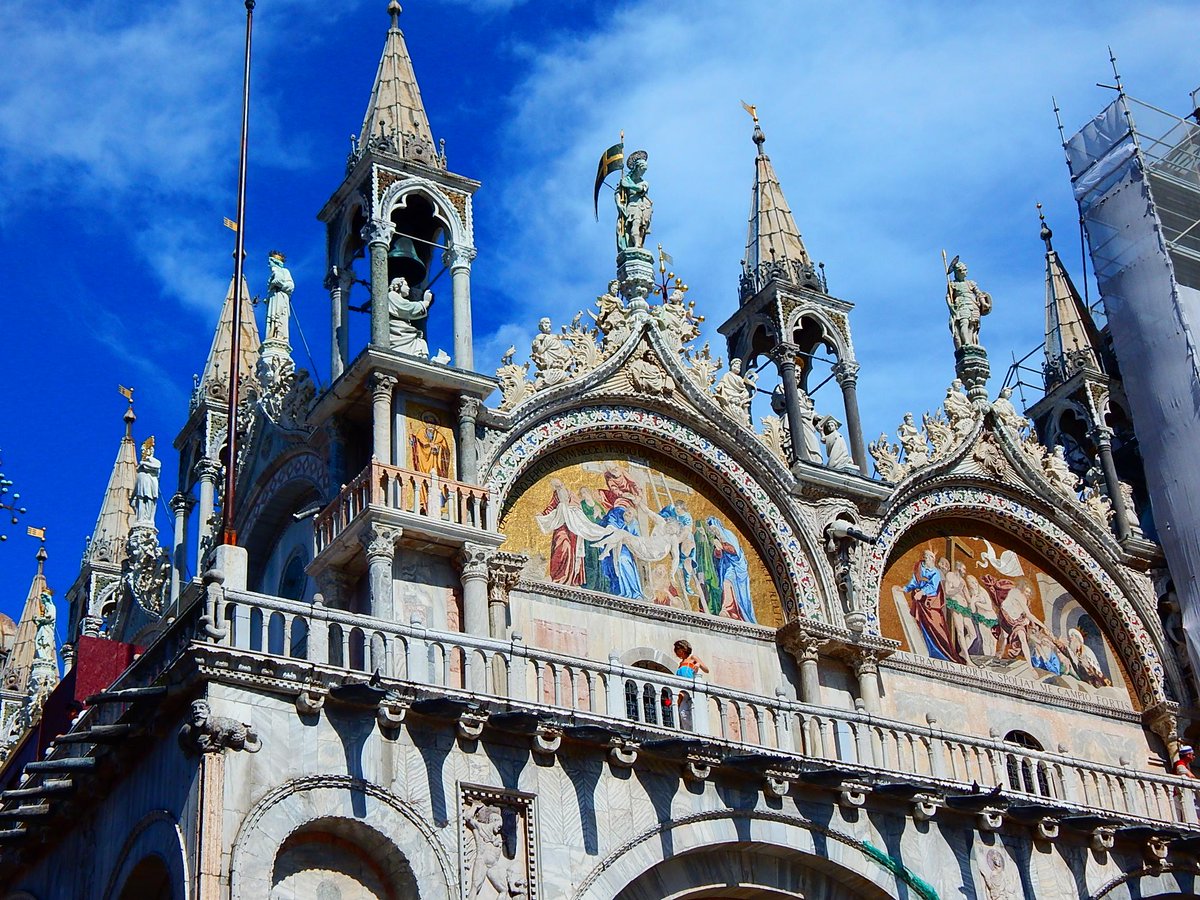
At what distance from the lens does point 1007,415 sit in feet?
84.4

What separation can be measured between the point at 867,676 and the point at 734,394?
3956mm

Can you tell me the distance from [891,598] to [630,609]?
4.24 meters

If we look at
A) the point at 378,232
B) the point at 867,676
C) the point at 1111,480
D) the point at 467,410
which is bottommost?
the point at 867,676

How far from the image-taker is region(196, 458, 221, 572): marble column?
2469cm

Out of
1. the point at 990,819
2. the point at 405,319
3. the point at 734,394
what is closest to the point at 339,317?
the point at 405,319

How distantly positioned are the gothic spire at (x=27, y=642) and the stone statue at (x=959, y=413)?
54.7ft

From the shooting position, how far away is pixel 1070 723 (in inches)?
952

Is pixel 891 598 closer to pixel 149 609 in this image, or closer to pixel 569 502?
pixel 569 502

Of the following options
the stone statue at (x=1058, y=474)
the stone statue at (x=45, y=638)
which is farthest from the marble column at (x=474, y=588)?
the stone statue at (x=45, y=638)

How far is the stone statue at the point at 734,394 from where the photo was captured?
22.8 metres

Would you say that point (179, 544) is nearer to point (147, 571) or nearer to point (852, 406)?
point (147, 571)

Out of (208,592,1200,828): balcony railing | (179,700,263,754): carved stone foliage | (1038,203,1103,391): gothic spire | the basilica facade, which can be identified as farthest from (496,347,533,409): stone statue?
(1038,203,1103,391): gothic spire

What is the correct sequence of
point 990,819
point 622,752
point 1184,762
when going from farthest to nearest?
point 1184,762
point 990,819
point 622,752

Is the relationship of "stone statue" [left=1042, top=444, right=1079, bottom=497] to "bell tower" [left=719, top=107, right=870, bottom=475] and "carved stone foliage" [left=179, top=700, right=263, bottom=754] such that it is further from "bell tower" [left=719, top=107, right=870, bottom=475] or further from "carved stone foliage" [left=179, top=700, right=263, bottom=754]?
"carved stone foliage" [left=179, top=700, right=263, bottom=754]
